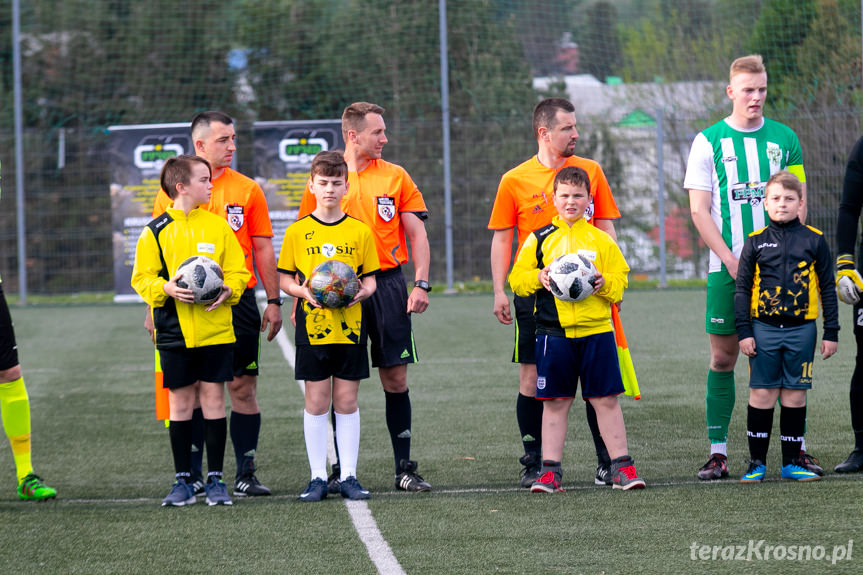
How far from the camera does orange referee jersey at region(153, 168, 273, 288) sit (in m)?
5.85

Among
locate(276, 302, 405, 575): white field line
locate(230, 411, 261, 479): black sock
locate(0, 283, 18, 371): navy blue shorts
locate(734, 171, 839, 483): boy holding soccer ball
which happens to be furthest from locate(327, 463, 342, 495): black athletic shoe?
locate(734, 171, 839, 483): boy holding soccer ball

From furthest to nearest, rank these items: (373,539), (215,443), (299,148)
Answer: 1. (299,148)
2. (215,443)
3. (373,539)

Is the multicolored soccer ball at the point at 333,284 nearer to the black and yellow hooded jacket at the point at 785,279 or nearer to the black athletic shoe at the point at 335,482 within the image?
the black athletic shoe at the point at 335,482

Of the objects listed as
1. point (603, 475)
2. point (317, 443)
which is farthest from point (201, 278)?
point (603, 475)

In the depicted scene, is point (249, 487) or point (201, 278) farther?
point (249, 487)

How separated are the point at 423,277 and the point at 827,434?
2.55 m

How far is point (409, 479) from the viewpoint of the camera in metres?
5.59

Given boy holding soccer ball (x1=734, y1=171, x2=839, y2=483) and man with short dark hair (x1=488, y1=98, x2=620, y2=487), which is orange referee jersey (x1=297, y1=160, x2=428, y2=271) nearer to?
man with short dark hair (x1=488, y1=98, x2=620, y2=487)

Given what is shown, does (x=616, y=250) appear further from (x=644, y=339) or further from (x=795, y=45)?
(x=795, y=45)

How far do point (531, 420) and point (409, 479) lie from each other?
720mm

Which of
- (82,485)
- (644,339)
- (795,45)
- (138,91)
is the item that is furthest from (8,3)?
(82,485)

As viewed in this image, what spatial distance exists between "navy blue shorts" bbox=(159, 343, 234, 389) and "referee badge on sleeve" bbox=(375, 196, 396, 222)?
3.32 ft

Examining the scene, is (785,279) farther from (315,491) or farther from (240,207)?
(240,207)

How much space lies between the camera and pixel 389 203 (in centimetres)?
584
